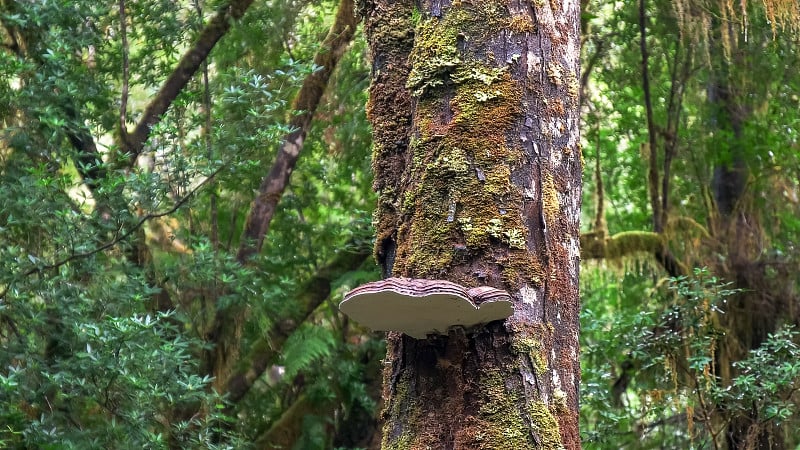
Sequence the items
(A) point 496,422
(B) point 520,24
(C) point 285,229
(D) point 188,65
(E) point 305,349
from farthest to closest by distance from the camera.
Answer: (C) point 285,229 < (D) point 188,65 < (E) point 305,349 < (B) point 520,24 < (A) point 496,422

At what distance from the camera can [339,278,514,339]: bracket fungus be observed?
1.88 metres

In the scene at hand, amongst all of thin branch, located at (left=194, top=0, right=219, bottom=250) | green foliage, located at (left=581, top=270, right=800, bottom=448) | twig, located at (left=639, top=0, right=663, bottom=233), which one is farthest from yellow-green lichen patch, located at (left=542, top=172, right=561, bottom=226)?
→ twig, located at (left=639, top=0, right=663, bottom=233)

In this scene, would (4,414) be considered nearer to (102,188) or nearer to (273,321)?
(102,188)

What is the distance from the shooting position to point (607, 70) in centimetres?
830

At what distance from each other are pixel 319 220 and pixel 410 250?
5.95 meters

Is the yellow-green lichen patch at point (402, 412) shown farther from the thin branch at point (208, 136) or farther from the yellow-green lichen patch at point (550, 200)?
the thin branch at point (208, 136)

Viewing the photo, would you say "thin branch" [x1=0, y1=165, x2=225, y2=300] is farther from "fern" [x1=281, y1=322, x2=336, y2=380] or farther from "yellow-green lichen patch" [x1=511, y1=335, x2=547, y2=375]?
"yellow-green lichen patch" [x1=511, y1=335, x2=547, y2=375]

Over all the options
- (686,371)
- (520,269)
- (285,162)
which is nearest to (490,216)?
(520,269)

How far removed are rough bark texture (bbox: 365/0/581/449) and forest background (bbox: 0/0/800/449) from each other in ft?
8.86

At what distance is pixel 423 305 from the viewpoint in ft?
6.28

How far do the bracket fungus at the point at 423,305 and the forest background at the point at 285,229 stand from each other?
2.96 m

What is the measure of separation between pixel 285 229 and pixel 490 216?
546cm

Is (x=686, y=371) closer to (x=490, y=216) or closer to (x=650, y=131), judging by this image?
(x=650, y=131)

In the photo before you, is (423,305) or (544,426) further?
(544,426)
